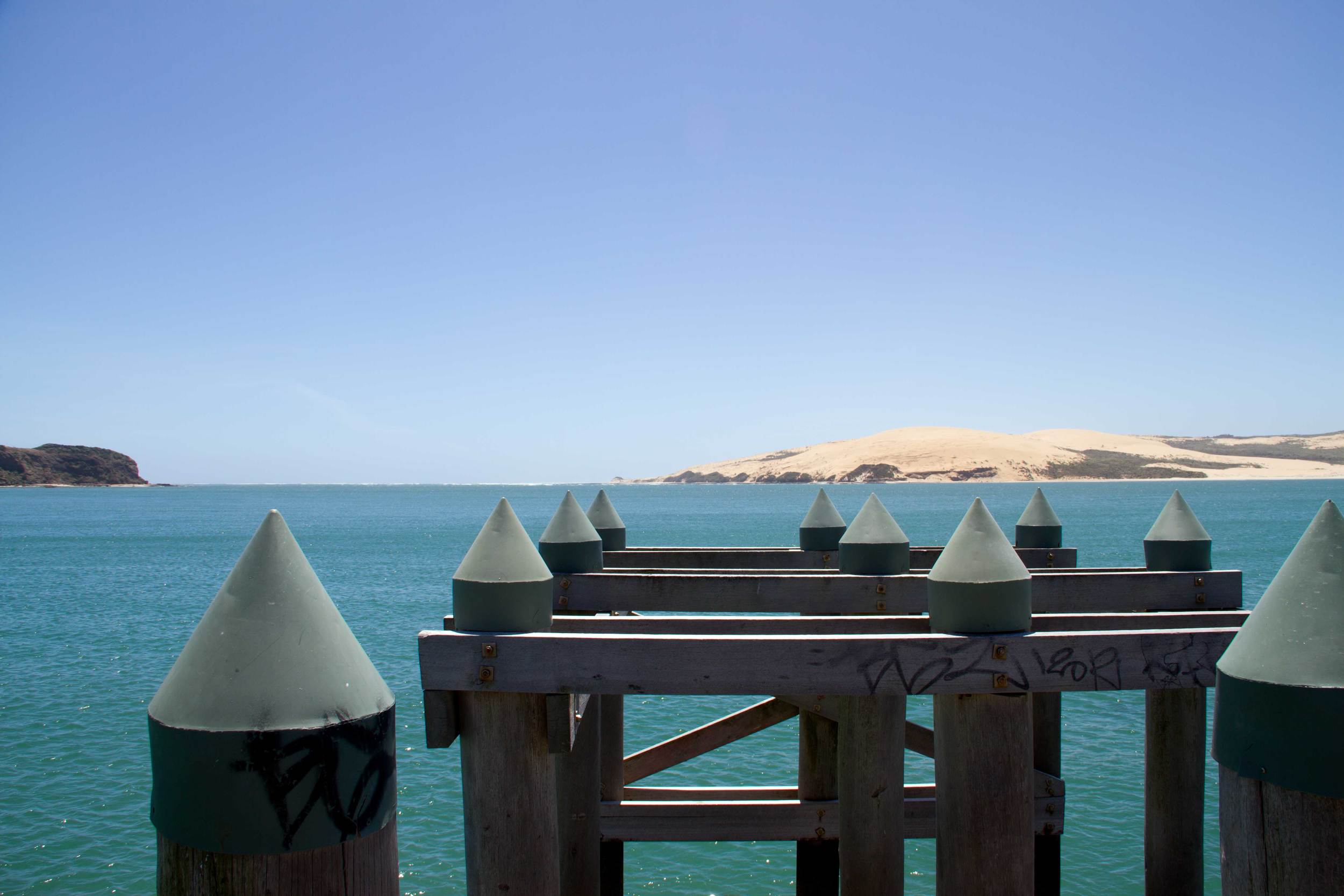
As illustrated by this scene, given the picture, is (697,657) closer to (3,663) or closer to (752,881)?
(752,881)

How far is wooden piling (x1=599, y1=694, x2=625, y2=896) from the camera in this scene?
8164mm

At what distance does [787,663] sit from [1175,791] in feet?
11.6

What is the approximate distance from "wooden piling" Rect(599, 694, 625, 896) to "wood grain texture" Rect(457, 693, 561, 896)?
4.25 metres

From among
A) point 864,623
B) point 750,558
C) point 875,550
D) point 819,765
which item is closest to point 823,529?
point 750,558

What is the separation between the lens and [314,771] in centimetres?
227

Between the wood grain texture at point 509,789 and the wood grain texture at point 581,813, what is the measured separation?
2.58 meters

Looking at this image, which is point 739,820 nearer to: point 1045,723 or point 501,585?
point 1045,723

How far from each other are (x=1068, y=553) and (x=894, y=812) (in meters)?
3.86

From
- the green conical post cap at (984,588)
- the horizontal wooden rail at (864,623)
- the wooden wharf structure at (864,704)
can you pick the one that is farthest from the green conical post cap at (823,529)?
the green conical post cap at (984,588)

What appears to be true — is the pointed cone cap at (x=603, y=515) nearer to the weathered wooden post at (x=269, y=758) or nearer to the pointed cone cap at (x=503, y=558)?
the pointed cone cap at (x=503, y=558)

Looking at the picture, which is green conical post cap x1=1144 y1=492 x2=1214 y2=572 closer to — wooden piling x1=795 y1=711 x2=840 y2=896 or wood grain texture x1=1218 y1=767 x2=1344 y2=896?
wooden piling x1=795 y1=711 x2=840 y2=896

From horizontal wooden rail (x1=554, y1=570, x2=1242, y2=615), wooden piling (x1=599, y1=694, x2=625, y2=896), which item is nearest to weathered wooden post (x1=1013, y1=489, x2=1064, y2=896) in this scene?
horizontal wooden rail (x1=554, y1=570, x2=1242, y2=615)

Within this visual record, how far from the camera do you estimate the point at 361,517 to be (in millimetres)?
121000

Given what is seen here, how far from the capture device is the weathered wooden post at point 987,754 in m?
3.80
